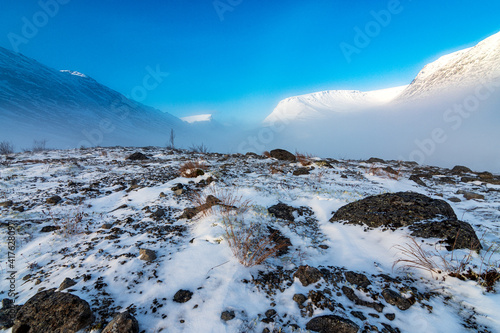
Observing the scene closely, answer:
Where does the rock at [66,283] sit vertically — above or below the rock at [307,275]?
below

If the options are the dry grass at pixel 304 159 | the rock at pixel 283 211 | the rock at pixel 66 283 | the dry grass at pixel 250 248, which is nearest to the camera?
the rock at pixel 66 283

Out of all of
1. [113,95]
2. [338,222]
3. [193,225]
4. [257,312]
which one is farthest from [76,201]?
[113,95]

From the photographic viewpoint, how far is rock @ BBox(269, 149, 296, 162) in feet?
35.7

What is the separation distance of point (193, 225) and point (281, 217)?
1.51m

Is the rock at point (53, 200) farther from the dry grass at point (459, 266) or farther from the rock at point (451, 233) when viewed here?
the rock at point (451, 233)

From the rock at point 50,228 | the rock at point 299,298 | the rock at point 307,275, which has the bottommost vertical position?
the rock at point 299,298

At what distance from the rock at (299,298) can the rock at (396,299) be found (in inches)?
29.5

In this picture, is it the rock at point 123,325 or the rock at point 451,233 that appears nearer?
the rock at point 123,325

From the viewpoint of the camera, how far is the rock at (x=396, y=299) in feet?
5.69

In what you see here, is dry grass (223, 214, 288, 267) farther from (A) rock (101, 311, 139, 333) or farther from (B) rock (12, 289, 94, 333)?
(B) rock (12, 289, 94, 333)

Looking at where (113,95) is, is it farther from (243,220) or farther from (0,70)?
(243,220)

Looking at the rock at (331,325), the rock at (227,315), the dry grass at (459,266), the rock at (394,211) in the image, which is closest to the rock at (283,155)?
the rock at (394,211)

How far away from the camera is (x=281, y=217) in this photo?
3.57 m

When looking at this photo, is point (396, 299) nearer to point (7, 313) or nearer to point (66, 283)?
point (66, 283)
